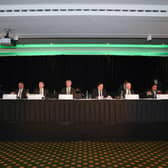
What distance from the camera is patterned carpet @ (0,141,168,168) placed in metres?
2.92

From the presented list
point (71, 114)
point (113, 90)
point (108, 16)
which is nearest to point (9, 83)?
point (113, 90)

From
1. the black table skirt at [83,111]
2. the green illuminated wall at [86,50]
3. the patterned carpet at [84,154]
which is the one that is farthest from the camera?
the green illuminated wall at [86,50]

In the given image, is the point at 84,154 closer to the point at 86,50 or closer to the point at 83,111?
the point at 83,111

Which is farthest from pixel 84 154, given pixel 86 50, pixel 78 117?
pixel 86 50

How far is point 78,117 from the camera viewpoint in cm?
424

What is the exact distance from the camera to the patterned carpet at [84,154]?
292 cm

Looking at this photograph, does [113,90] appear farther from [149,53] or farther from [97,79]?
[149,53]

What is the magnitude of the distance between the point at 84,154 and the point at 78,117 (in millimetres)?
1015

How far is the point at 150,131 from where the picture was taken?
431 cm

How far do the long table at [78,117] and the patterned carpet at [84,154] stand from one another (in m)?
0.24

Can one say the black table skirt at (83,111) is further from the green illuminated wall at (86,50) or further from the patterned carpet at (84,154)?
the green illuminated wall at (86,50)

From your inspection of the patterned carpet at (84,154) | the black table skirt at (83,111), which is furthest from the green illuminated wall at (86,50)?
the patterned carpet at (84,154)

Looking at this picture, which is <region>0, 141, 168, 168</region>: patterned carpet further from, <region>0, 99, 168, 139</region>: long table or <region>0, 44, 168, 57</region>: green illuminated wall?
<region>0, 44, 168, 57</region>: green illuminated wall

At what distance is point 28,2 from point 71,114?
8.26 feet
